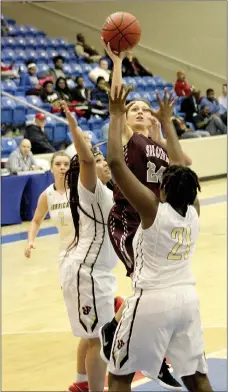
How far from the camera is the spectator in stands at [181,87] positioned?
1792cm

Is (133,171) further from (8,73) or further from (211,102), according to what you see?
(211,102)

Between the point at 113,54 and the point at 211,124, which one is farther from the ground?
the point at 211,124

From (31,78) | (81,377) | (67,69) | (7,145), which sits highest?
(67,69)

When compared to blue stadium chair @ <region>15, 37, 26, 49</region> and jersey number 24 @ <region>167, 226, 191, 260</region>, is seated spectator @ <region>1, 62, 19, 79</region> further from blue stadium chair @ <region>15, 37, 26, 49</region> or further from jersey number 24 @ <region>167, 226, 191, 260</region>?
jersey number 24 @ <region>167, 226, 191, 260</region>

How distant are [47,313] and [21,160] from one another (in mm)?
4631

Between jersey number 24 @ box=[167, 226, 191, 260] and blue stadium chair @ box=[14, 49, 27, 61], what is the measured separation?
43.6 ft

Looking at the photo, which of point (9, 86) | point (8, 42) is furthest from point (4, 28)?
point (9, 86)

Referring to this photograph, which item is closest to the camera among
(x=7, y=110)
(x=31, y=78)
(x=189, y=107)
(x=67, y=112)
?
(x=67, y=112)

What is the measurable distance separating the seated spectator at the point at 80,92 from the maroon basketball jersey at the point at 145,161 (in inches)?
439

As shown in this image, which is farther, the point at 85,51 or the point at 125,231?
the point at 85,51

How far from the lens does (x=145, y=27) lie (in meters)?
19.9

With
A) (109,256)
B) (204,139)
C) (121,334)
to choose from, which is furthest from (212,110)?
(121,334)

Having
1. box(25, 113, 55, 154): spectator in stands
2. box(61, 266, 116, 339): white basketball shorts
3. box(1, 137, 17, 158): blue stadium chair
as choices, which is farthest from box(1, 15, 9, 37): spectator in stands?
box(61, 266, 116, 339): white basketball shorts

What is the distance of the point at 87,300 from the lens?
4941 millimetres
